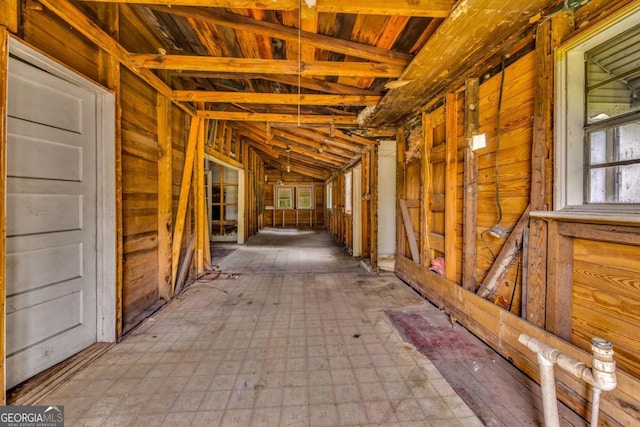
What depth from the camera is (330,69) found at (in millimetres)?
2438

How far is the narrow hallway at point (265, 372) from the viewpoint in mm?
1439

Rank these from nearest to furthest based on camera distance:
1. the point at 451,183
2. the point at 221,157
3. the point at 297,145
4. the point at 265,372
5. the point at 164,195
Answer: the point at 265,372 < the point at 451,183 < the point at 164,195 < the point at 221,157 < the point at 297,145

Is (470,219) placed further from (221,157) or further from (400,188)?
(221,157)

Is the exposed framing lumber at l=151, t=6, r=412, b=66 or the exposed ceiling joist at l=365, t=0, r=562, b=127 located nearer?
the exposed ceiling joist at l=365, t=0, r=562, b=127

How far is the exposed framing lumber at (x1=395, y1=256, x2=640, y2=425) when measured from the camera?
4.08ft

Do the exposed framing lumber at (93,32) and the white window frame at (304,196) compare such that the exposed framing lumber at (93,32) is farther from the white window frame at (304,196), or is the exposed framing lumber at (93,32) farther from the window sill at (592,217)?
the white window frame at (304,196)

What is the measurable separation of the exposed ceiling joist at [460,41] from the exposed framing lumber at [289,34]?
0.78 ft

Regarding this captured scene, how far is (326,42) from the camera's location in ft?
7.33

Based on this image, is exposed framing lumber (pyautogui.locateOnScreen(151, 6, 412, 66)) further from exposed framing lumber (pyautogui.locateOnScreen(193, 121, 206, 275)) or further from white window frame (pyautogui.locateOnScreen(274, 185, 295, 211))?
white window frame (pyautogui.locateOnScreen(274, 185, 295, 211))

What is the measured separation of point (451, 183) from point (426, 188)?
1.73 ft

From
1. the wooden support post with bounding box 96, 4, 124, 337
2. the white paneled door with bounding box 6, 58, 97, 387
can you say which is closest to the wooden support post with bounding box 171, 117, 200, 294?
the wooden support post with bounding box 96, 4, 124, 337

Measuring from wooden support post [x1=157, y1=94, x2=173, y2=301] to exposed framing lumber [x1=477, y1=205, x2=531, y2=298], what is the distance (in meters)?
3.16

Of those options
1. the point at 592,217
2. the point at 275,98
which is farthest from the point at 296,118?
the point at 592,217

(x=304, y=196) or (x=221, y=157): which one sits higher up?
(x=221, y=157)
